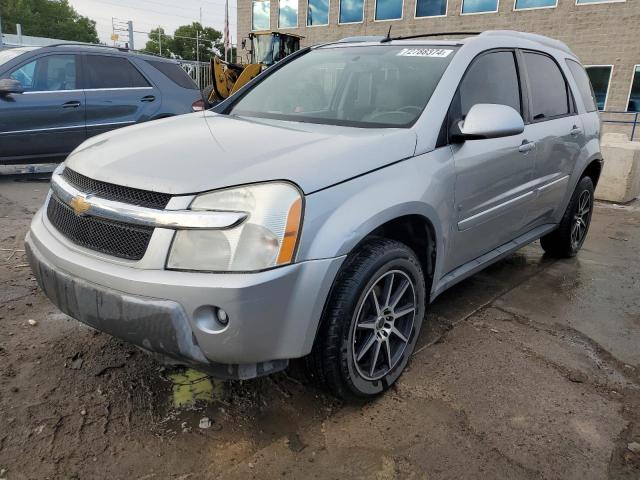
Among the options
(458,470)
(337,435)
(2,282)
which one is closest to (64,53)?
(2,282)

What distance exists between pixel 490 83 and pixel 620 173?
546 cm

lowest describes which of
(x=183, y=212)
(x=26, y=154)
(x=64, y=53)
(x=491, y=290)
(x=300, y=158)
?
(x=491, y=290)

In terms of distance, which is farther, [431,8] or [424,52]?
[431,8]

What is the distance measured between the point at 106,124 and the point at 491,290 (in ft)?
18.1

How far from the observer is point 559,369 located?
9.29 ft

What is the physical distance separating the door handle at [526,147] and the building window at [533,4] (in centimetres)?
1886

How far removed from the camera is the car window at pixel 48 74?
630cm

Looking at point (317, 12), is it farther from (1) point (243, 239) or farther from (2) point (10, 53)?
(1) point (243, 239)

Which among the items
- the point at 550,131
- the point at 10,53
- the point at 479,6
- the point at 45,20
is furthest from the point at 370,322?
the point at 45,20

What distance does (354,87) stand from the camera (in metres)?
3.11

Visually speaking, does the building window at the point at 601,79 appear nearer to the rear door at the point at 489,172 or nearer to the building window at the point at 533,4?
the building window at the point at 533,4

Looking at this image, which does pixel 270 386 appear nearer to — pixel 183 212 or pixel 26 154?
pixel 183 212

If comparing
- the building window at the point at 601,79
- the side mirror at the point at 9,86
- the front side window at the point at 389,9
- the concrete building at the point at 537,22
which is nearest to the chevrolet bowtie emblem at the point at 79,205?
A: the side mirror at the point at 9,86

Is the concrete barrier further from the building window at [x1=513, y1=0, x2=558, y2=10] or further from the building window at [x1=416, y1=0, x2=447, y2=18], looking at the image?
the building window at [x1=416, y1=0, x2=447, y2=18]
